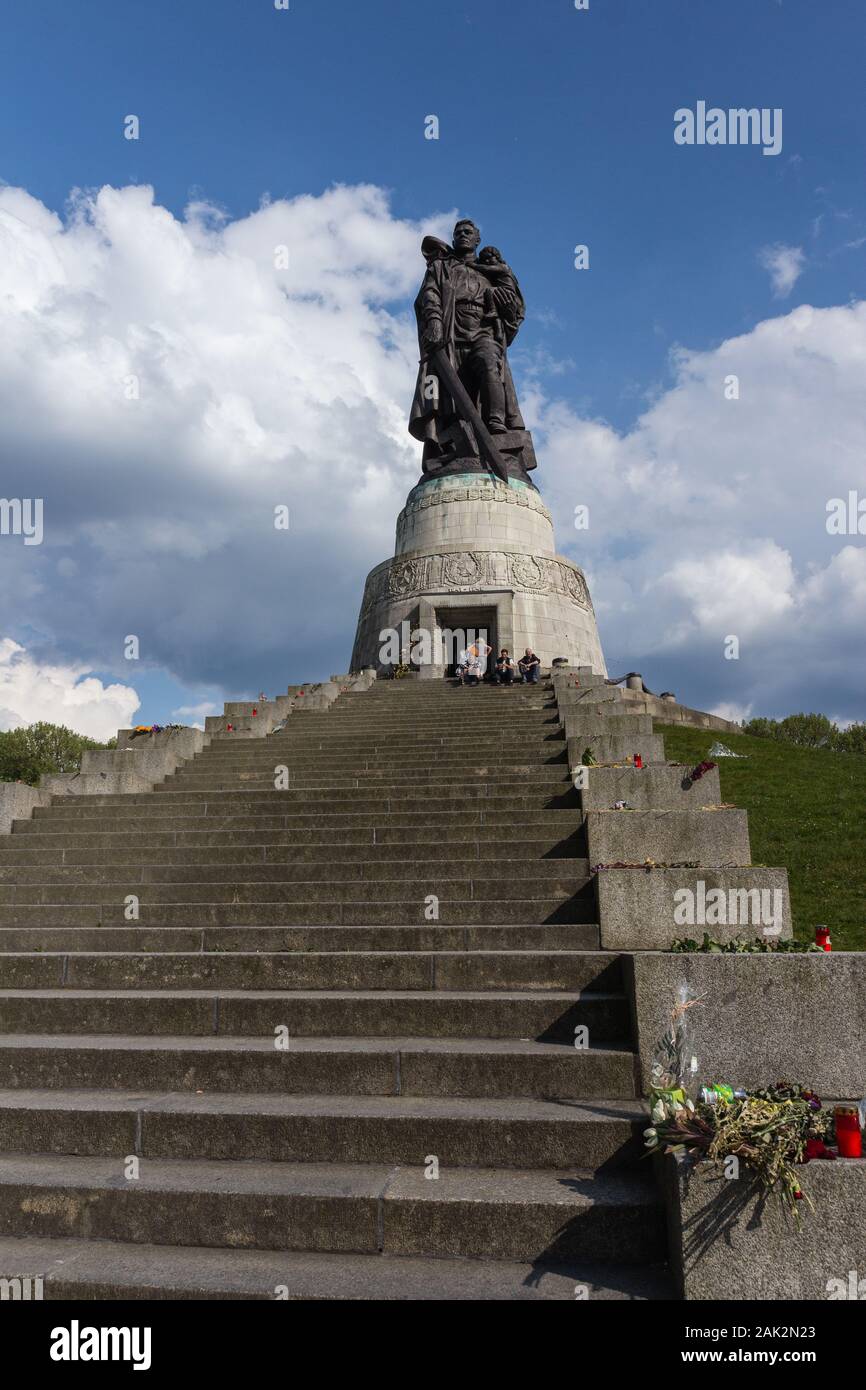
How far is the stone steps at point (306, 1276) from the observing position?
4.01 metres

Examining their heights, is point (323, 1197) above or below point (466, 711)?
below

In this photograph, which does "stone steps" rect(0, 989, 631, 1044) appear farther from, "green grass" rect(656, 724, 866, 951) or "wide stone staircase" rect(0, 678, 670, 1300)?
"green grass" rect(656, 724, 866, 951)

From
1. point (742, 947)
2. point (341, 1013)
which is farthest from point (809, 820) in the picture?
point (341, 1013)

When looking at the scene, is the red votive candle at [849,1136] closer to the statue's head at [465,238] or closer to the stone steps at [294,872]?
the stone steps at [294,872]

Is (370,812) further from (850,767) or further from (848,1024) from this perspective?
(850,767)

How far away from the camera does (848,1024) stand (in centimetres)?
524

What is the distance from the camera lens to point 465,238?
1308 inches

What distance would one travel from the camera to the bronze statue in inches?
1248

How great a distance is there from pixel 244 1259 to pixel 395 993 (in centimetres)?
235

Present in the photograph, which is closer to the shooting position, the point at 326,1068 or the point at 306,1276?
the point at 306,1276

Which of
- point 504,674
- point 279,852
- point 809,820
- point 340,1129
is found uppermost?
point 504,674

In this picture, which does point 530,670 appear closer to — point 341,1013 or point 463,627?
point 463,627

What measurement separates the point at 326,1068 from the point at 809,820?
9.95 metres
